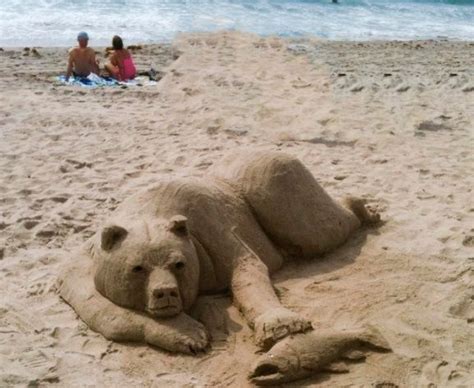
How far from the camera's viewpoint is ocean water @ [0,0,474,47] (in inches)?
651

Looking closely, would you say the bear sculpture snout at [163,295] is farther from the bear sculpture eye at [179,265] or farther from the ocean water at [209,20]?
the ocean water at [209,20]

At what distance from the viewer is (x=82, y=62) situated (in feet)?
33.9

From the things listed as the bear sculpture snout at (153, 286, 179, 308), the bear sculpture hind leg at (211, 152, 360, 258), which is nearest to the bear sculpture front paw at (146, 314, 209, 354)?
the bear sculpture snout at (153, 286, 179, 308)

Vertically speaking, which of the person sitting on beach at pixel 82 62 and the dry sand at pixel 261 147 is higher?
the person sitting on beach at pixel 82 62

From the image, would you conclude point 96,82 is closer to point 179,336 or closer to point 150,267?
point 150,267

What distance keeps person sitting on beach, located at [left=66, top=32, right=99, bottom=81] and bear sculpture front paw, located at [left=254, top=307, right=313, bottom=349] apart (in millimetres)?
7648

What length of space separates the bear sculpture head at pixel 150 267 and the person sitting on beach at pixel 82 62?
23.3 ft

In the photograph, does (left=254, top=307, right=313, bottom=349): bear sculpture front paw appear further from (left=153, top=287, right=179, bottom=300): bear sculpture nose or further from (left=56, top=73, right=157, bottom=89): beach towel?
(left=56, top=73, right=157, bottom=89): beach towel

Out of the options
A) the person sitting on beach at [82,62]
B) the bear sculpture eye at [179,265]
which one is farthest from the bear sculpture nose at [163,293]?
the person sitting on beach at [82,62]

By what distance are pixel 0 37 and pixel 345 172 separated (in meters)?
11.2

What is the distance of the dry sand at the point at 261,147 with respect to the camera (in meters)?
3.44

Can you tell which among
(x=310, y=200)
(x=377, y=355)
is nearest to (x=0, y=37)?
(x=310, y=200)

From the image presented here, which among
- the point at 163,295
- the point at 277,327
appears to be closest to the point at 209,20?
the point at 163,295

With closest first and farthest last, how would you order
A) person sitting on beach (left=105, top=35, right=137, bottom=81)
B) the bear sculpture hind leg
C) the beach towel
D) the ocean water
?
the bear sculpture hind leg, the beach towel, person sitting on beach (left=105, top=35, right=137, bottom=81), the ocean water
